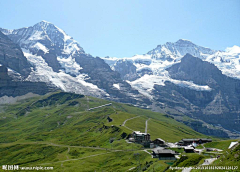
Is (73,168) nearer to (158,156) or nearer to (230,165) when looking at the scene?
(158,156)

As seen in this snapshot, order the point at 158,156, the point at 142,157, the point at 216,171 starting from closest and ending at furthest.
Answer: the point at 216,171, the point at 158,156, the point at 142,157

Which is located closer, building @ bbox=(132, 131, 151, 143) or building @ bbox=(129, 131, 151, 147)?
building @ bbox=(129, 131, 151, 147)

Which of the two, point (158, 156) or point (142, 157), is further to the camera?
point (142, 157)

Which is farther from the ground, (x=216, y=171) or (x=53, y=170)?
(x=216, y=171)

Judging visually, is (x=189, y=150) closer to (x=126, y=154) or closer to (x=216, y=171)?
(x=126, y=154)

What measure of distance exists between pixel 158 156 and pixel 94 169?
35.2 metres

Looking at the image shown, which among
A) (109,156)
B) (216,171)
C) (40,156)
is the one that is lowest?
(40,156)

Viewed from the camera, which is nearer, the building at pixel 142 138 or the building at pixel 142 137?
the building at pixel 142 138

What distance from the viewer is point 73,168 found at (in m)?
119

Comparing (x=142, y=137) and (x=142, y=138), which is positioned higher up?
(x=142, y=137)

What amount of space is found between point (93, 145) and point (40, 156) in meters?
46.7

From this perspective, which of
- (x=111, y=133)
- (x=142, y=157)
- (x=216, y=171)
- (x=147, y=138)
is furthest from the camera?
(x=111, y=133)

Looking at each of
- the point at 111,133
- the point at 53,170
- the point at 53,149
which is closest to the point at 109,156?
the point at 53,170

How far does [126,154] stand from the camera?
123688 millimetres
